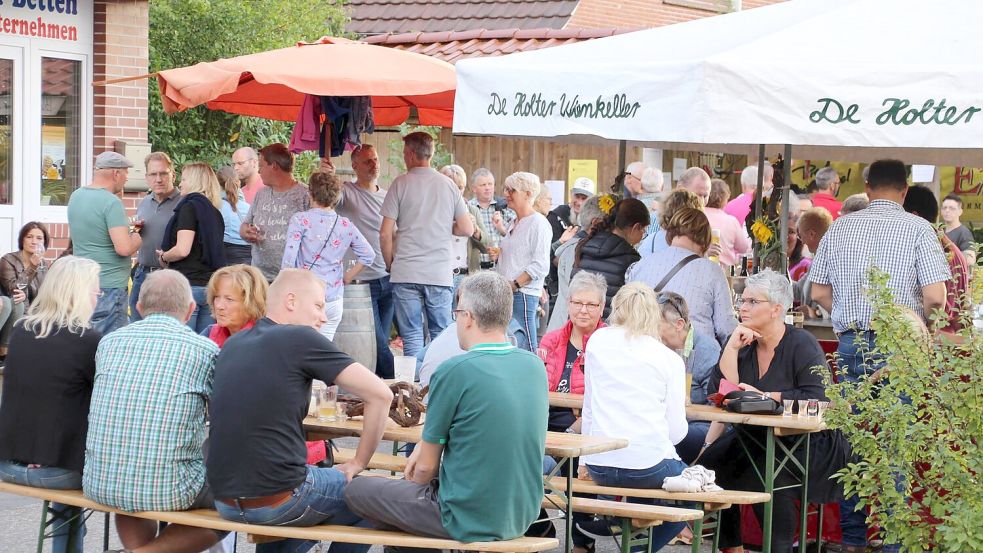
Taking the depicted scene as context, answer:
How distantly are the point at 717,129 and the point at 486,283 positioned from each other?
119cm

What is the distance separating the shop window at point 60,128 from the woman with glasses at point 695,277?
21.8 feet

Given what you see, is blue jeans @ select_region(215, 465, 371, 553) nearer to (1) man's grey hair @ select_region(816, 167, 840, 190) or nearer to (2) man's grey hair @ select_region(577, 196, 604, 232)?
(2) man's grey hair @ select_region(577, 196, 604, 232)

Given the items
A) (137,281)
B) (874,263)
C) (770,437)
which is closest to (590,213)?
(874,263)

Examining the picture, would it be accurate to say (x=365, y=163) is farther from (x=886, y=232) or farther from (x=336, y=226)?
(x=886, y=232)

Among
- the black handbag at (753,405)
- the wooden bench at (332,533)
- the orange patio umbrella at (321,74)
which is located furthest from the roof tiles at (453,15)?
the wooden bench at (332,533)

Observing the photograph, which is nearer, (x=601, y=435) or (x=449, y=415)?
(x=449, y=415)

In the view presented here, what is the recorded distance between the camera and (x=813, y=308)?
8531mm

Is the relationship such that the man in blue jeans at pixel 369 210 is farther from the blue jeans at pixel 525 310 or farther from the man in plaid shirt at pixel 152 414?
the man in plaid shirt at pixel 152 414

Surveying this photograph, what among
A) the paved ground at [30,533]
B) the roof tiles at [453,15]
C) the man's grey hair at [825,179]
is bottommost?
the paved ground at [30,533]

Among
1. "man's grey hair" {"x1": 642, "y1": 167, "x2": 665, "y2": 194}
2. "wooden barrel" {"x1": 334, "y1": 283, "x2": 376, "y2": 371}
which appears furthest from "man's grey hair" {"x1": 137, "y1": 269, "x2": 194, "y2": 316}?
"man's grey hair" {"x1": 642, "y1": 167, "x2": 665, "y2": 194}

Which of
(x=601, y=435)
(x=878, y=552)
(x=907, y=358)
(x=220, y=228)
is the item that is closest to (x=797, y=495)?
(x=878, y=552)

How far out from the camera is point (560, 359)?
6629 millimetres

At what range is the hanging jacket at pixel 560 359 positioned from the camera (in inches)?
259

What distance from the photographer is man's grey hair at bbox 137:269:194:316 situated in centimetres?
511
